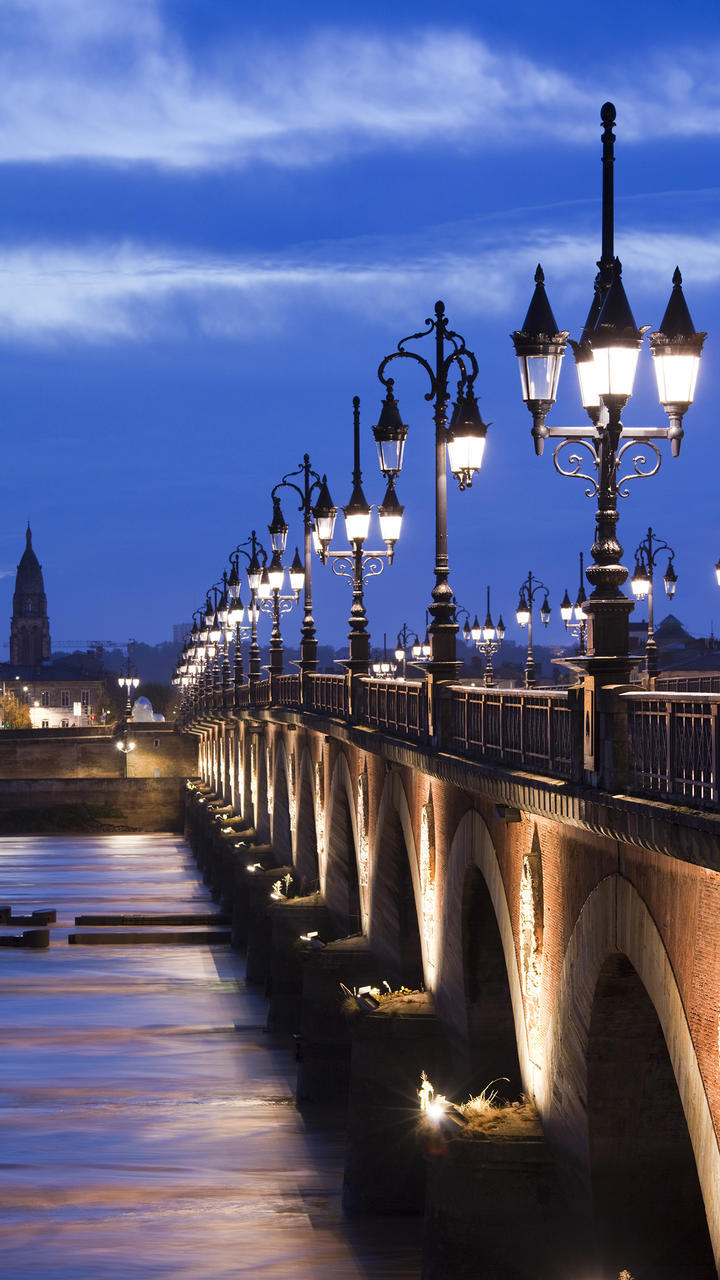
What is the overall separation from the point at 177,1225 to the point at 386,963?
19.8ft

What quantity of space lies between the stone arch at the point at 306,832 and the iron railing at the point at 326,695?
345 cm

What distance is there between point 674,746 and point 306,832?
33108mm

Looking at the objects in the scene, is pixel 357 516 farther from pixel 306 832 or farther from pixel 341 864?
pixel 306 832

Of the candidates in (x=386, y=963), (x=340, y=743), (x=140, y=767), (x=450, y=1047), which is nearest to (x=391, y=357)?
(x=450, y=1047)

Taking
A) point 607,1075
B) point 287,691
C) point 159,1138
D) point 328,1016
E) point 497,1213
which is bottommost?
point 159,1138

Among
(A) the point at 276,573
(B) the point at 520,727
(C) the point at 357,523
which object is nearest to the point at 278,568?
(A) the point at 276,573

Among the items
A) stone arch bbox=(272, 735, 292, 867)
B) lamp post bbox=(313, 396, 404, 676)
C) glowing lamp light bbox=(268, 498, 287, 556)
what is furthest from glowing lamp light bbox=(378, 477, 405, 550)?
stone arch bbox=(272, 735, 292, 867)

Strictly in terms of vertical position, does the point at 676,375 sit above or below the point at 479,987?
above

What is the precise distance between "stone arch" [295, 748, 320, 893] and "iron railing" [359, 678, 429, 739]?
13.0 meters

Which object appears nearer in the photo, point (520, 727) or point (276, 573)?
point (520, 727)

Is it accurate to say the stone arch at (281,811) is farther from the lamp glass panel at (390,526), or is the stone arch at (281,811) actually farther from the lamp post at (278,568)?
the lamp glass panel at (390,526)

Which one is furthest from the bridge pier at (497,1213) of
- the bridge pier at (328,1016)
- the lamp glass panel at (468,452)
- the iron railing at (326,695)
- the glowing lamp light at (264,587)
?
the glowing lamp light at (264,587)

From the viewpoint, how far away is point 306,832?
44.3 metres

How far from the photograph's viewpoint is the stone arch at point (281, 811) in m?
49.8
